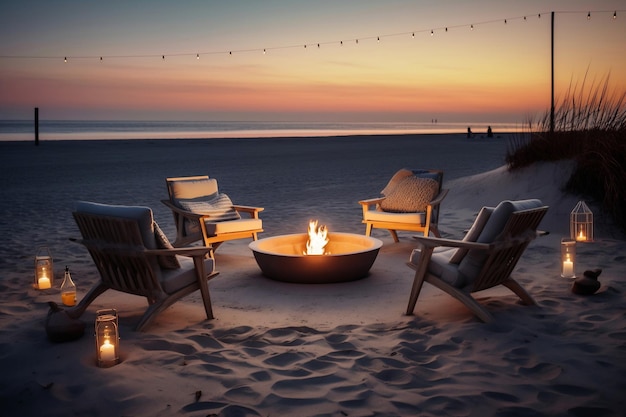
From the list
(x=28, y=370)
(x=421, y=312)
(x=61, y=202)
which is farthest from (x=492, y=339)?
(x=61, y=202)

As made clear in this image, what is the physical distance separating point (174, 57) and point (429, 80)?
9.42 metres

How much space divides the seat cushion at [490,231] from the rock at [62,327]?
255 centimetres

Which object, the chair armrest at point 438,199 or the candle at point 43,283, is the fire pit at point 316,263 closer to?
the chair armrest at point 438,199

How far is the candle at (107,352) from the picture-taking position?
3258 millimetres

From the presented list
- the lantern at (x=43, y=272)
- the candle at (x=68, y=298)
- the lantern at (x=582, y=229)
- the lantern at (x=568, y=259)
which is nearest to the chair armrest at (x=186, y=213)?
the lantern at (x=43, y=272)

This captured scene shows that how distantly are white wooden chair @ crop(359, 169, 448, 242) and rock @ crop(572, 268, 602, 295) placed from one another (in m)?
2.00

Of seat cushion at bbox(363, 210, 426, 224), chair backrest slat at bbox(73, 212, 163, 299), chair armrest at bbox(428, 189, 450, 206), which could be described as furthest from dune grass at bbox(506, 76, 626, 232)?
chair backrest slat at bbox(73, 212, 163, 299)

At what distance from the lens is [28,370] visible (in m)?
3.22

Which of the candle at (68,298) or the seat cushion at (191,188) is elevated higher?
the seat cushion at (191,188)

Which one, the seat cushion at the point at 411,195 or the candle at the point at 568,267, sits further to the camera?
the seat cushion at the point at 411,195

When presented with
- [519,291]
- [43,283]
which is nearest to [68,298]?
[43,283]

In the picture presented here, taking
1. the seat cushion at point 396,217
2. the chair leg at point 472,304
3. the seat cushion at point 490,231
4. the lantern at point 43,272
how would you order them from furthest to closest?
the seat cushion at point 396,217 < the lantern at point 43,272 < the chair leg at point 472,304 < the seat cushion at point 490,231

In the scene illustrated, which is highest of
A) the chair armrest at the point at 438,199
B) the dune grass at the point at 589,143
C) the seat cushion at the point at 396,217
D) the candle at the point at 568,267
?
the dune grass at the point at 589,143

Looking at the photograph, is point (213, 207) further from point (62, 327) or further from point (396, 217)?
point (62, 327)
